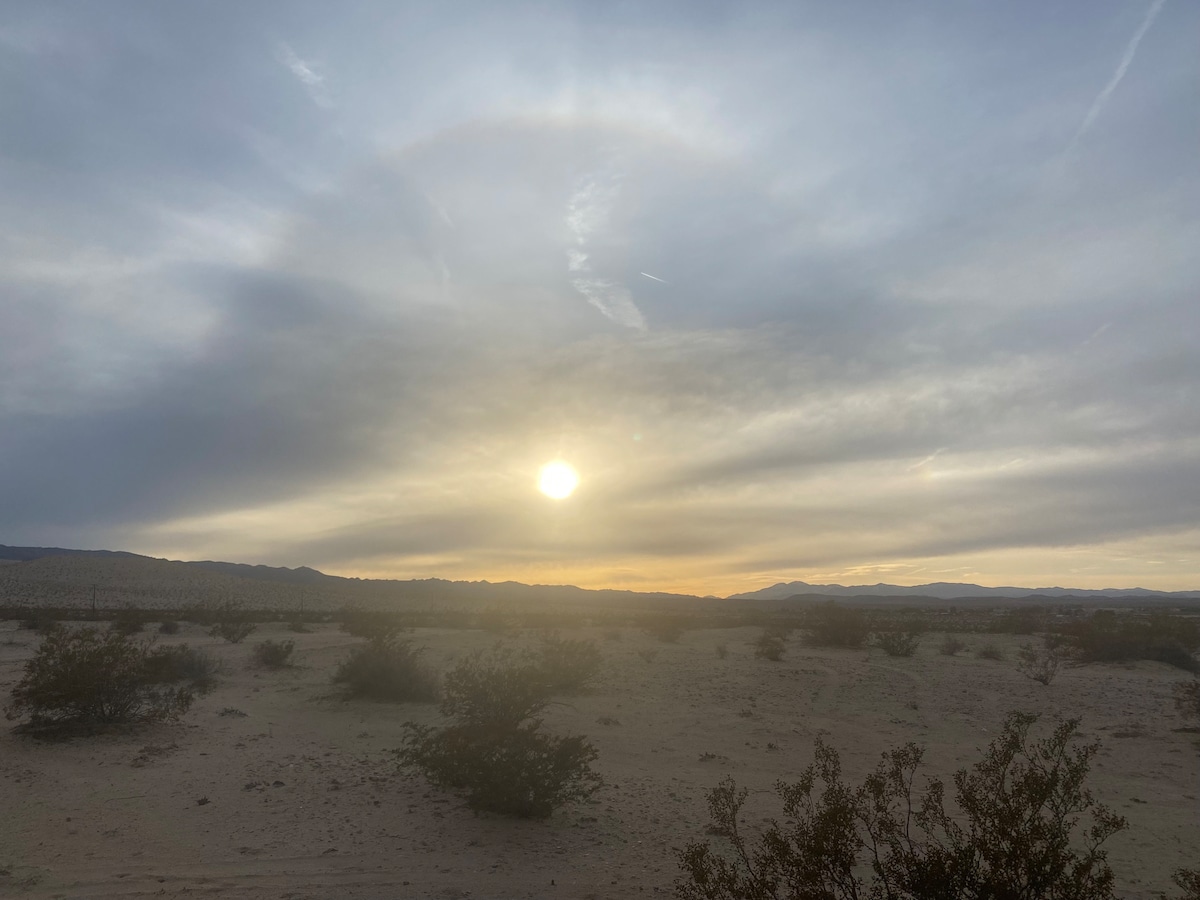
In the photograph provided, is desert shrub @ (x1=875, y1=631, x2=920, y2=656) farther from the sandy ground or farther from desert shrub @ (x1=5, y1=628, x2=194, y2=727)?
desert shrub @ (x1=5, y1=628, x2=194, y2=727)

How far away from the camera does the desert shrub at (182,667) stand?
1883 cm

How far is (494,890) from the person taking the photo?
26.2 feet

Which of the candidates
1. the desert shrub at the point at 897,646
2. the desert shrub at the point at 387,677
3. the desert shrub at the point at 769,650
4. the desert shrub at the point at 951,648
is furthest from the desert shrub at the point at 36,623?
the desert shrub at the point at 951,648

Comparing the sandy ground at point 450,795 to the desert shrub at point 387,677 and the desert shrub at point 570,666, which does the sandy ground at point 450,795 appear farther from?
the desert shrub at point 570,666

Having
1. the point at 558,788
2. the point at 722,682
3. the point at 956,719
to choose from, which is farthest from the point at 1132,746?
the point at 558,788

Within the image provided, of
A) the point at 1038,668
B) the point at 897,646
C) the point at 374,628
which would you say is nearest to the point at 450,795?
the point at 374,628

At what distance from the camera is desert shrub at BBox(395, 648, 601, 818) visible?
10.5m

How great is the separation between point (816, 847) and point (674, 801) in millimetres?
6191

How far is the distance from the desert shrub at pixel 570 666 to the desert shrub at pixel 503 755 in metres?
7.74

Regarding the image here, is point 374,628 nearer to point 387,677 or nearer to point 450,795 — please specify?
point 387,677

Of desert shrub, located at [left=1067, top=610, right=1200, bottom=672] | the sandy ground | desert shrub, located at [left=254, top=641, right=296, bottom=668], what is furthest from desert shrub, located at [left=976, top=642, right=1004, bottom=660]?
desert shrub, located at [left=254, top=641, right=296, bottom=668]

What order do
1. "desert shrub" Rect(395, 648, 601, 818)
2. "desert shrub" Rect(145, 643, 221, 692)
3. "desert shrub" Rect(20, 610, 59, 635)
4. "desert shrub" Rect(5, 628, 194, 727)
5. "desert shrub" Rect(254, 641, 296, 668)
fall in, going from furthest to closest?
"desert shrub" Rect(20, 610, 59, 635)
"desert shrub" Rect(254, 641, 296, 668)
"desert shrub" Rect(145, 643, 221, 692)
"desert shrub" Rect(5, 628, 194, 727)
"desert shrub" Rect(395, 648, 601, 818)

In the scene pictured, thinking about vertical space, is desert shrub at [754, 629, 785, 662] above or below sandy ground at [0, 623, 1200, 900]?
above

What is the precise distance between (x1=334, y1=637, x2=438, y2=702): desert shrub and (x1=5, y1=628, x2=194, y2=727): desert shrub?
4.70m
